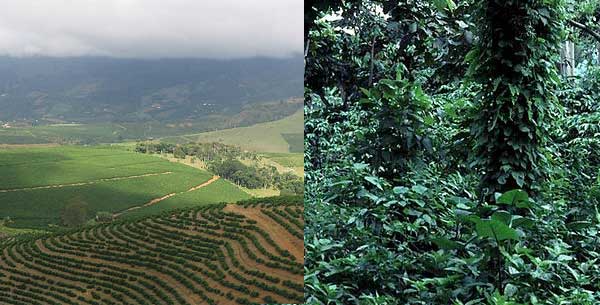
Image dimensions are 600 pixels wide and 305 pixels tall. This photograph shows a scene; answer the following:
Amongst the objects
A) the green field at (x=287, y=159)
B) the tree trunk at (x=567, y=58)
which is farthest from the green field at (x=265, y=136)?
the tree trunk at (x=567, y=58)

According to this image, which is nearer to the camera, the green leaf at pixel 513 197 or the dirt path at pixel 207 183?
the green leaf at pixel 513 197

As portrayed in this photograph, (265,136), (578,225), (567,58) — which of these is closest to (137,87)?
(265,136)

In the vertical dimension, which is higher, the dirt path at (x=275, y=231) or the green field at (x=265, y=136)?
the green field at (x=265, y=136)

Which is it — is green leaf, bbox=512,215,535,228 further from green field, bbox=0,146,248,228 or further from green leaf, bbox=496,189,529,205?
green field, bbox=0,146,248,228

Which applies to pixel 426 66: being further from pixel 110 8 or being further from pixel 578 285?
pixel 110 8

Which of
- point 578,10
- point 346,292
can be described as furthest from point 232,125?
point 578,10

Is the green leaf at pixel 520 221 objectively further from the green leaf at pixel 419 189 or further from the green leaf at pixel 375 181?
the green leaf at pixel 375 181

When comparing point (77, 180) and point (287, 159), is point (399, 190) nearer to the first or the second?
point (287, 159)

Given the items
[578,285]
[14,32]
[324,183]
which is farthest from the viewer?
[324,183]
